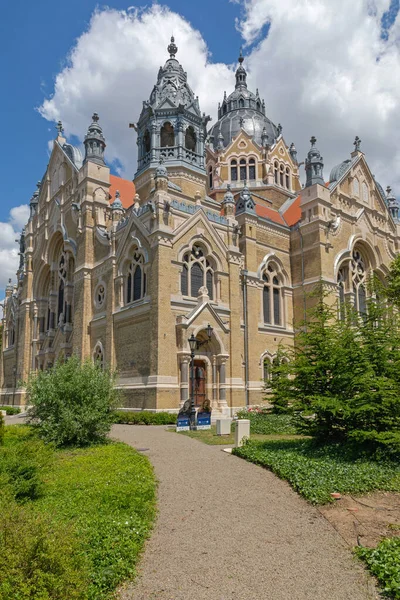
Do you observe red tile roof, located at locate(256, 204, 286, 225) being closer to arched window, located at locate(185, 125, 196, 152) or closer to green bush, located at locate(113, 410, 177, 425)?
arched window, located at locate(185, 125, 196, 152)

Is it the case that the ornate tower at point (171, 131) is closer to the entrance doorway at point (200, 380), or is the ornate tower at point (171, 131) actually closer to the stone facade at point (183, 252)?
the stone facade at point (183, 252)

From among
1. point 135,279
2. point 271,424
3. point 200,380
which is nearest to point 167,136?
point 135,279

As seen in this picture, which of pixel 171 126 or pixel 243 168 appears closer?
pixel 171 126

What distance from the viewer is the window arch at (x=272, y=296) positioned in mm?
31006

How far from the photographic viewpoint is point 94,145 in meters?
32.6

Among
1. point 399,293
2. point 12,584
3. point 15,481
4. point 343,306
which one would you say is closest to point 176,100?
point 399,293

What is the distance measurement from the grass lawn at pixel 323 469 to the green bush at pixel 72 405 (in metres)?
4.31

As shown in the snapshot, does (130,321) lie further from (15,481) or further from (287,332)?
(15,481)

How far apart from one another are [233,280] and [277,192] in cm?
1665

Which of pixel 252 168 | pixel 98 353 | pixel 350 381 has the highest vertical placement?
Result: pixel 252 168

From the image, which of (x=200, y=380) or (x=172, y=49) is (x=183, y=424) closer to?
(x=200, y=380)

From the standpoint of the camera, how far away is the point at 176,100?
3131cm

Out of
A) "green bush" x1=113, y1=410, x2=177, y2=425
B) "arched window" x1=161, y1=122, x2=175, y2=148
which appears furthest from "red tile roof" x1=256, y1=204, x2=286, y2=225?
"green bush" x1=113, y1=410, x2=177, y2=425

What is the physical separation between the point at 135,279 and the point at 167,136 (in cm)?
1148
